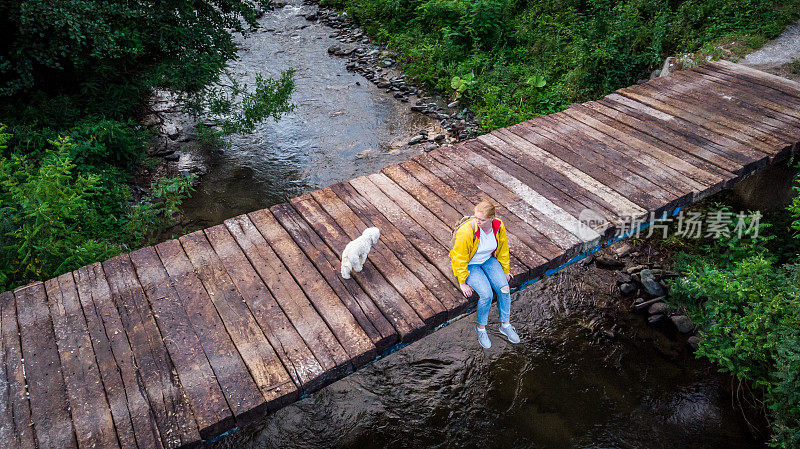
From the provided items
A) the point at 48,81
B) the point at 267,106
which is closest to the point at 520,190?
the point at 267,106

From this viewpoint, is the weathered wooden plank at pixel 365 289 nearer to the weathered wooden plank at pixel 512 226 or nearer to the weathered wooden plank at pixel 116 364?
the weathered wooden plank at pixel 512 226

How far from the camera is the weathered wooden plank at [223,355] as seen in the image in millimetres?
3855

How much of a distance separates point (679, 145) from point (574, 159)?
58.0 inches

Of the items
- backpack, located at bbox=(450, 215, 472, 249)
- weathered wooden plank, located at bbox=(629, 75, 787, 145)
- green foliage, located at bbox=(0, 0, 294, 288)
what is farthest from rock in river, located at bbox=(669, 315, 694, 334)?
green foliage, located at bbox=(0, 0, 294, 288)

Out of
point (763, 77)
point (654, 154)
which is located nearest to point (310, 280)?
point (654, 154)

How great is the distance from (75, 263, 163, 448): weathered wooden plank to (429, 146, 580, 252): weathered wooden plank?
12.7ft

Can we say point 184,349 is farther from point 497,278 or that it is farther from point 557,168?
point 557,168

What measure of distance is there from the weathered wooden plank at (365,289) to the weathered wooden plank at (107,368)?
1921 millimetres

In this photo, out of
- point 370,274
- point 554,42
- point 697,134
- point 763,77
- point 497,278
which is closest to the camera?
point 497,278

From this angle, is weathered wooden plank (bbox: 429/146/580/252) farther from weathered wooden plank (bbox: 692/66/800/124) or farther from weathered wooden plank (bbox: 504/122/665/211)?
weathered wooden plank (bbox: 692/66/800/124)

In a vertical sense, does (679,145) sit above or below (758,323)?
above

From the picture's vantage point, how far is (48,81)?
26.3 feet

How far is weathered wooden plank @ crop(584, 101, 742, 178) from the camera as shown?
6086mm

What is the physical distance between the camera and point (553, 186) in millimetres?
6012
